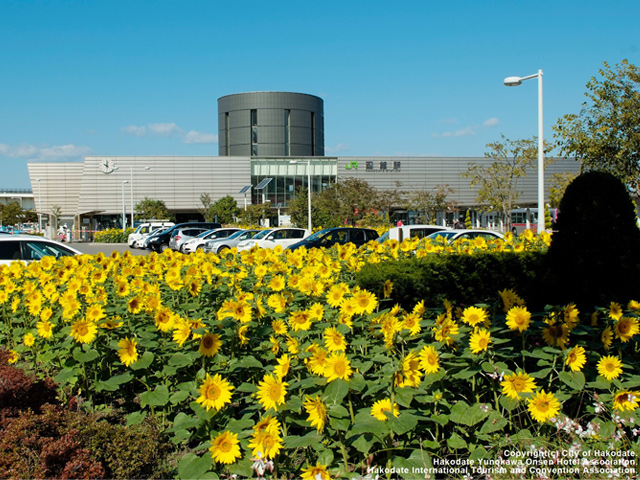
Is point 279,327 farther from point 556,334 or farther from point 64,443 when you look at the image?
point 556,334

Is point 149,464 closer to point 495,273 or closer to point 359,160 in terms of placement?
point 495,273

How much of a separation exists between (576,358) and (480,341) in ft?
1.77

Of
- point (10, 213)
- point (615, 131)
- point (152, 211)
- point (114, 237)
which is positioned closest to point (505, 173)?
point (615, 131)

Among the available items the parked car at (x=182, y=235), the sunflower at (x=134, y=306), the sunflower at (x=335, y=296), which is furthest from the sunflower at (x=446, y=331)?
the parked car at (x=182, y=235)

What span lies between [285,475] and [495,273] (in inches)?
205

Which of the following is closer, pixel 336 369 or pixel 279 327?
pixel 336 369

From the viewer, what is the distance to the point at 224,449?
2.94m

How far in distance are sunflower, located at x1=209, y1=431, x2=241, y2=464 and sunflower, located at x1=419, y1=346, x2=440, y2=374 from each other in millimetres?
1113

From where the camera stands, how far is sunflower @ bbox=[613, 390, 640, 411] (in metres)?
3.21

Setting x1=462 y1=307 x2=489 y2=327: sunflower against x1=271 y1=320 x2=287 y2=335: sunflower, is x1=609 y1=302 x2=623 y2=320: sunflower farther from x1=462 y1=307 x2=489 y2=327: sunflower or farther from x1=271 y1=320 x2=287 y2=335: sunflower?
x1=271 y1=320 x2=287 y2=335: sunflower

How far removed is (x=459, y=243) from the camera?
898cm

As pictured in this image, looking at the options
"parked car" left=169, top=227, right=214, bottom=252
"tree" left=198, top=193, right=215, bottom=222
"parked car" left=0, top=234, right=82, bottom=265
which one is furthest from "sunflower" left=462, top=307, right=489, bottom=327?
"tree" left=198, top=193, right=215, bottom=222

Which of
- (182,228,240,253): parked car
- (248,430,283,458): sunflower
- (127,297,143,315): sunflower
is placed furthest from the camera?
(182,228,240,253): parked car

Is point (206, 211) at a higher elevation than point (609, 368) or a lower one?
higher
